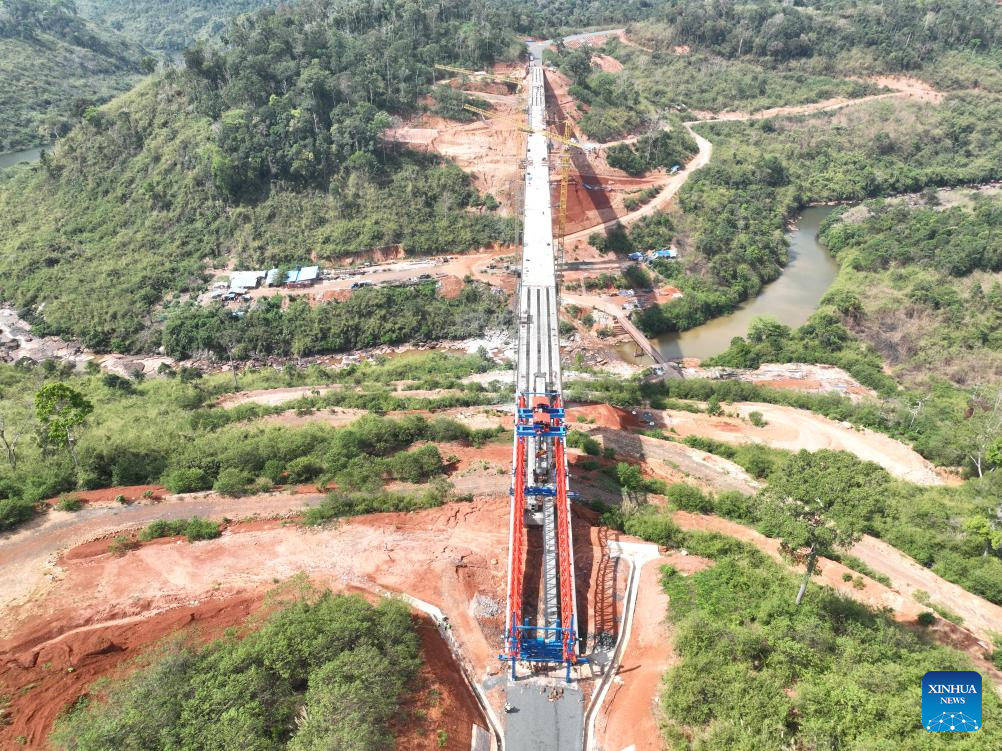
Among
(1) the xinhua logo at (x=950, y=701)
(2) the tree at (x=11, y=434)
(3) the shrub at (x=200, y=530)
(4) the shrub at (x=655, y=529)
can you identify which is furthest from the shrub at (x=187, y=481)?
(1) the xinhua logo at (x=950, y=701)

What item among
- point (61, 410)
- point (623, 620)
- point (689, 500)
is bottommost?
point (623, 620)

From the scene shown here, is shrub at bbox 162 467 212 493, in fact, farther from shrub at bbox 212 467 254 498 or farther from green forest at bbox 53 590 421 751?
green forest at bbox 53 590 421 751

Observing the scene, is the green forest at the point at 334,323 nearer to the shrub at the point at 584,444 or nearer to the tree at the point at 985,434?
the shrub at the point at 584,444

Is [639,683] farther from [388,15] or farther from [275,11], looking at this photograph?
[275,11]

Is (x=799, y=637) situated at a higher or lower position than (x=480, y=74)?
lower

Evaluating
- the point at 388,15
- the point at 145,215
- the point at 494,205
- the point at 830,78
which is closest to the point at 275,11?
the point at 388,15

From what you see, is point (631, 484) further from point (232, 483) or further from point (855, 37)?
point (855, 37)

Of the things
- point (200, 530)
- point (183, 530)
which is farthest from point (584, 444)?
point (183, 530)

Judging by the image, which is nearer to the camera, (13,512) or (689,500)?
(13,512)
